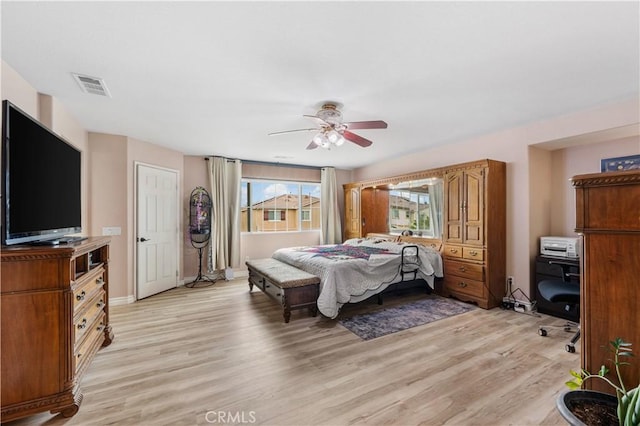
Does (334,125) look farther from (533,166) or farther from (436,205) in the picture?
(533,166)

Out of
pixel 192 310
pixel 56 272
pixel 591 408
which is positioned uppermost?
pixel 56 272

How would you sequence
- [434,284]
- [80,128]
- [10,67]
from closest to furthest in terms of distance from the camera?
[10,67] → [80,128] → [434,284]

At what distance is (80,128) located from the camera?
354cm

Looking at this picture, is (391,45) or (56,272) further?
(391,45)

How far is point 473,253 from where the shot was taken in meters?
3.88

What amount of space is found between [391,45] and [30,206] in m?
2.67

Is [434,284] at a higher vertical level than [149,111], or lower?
lower

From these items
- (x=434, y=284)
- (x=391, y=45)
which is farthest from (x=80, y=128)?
(x=434, y=284)

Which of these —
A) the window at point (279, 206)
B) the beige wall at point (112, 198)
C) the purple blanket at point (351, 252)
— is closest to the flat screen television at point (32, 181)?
the beige wall at point (112, 198)

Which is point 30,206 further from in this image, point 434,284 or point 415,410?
point 434,284

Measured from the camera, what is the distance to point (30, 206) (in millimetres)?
1805

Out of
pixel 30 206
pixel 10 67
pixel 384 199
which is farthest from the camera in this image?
pixel 384 199

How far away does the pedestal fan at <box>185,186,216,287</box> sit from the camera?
5090mm

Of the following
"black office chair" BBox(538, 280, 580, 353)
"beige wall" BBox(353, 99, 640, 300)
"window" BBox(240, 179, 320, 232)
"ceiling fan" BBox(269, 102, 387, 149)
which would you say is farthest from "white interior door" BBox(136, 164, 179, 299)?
"black office chair" BBox(538, 280, 580, 353)
